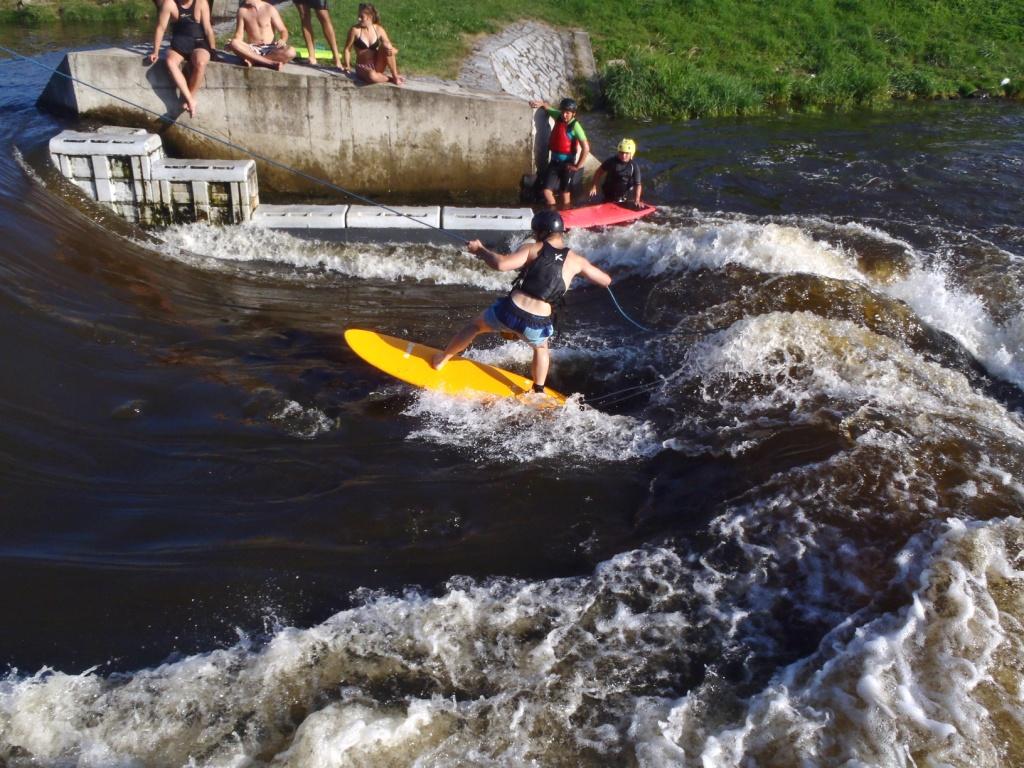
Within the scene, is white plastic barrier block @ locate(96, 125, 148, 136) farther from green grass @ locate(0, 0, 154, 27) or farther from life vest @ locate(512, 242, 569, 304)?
green grass @ locate(0, 0, 154, 27)

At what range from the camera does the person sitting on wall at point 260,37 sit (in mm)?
11672

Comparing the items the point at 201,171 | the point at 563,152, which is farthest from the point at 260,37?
the point at 563,152

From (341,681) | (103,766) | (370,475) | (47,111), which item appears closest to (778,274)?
(370,475)

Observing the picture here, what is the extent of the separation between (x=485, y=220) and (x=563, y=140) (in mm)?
2223

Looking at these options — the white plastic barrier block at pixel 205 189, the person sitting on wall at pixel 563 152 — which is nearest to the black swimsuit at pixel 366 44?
the person sitting on wall at pixel 563 152

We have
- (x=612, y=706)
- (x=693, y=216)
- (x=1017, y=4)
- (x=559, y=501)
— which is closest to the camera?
(x=612, y=706)

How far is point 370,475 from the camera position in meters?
6.43

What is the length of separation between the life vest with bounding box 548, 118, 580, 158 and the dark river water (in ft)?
8.84

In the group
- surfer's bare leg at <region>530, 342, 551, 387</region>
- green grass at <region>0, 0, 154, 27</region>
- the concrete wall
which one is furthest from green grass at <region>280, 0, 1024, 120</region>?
green grass at <region>0, 0, 154, 27</region>

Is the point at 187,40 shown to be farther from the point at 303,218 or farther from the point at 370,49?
the point at 303,218

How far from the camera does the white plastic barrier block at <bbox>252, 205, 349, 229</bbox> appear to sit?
11008 millimetres

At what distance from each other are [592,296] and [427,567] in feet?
17.2

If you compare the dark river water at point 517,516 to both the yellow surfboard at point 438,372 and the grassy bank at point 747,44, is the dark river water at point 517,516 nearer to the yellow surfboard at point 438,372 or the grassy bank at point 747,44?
the yellow surfboard at point 438,372

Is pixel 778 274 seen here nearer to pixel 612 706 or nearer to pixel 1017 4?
pixel 612 706
